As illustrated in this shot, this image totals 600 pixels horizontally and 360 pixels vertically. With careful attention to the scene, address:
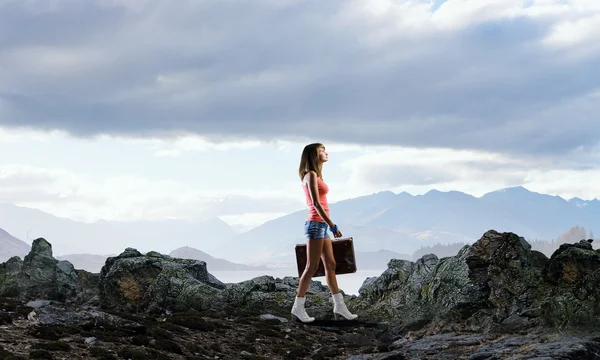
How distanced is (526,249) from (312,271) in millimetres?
13044

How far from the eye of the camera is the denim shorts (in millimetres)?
19344

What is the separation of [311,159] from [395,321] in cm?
1539

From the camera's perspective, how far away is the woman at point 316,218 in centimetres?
1872

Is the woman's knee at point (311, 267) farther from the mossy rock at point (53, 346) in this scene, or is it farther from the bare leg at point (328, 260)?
the mossy rock at point (53, 346)

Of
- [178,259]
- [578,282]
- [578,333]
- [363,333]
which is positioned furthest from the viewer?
[178,259]

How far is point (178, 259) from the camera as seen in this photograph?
158ft

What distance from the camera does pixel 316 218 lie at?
755 inches

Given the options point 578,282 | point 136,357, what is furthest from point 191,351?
point 578,282

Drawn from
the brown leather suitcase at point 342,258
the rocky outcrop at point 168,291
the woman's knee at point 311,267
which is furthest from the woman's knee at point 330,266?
the rocky outcrop at point 168,291

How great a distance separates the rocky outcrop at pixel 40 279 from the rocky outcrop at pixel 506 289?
28.7m

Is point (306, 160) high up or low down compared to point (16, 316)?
up

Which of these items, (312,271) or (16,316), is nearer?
(312,271)

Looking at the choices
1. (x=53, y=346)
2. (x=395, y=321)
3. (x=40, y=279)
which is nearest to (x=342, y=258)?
(x=53, y=346)

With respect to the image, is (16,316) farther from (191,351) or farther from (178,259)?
(178,259)
